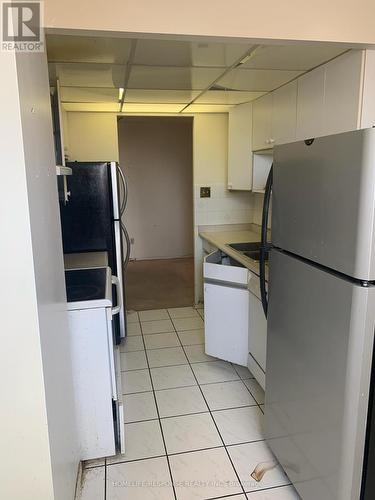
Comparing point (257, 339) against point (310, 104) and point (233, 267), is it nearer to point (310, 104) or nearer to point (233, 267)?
point (233, 267)

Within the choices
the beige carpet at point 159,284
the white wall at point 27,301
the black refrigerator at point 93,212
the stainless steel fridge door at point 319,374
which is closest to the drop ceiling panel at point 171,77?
the black refrigerator at point 93,212

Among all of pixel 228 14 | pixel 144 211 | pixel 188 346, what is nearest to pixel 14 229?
pixel 228 14

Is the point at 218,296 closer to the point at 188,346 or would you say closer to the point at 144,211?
the point at 188,346

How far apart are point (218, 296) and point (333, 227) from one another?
1.48 m

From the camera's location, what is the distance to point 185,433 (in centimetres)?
211

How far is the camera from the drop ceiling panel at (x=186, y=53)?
1.82 meters

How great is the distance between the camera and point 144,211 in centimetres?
623

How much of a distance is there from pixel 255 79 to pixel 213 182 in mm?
1516

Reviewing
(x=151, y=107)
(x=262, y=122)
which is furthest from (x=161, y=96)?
(x=262, y=122)

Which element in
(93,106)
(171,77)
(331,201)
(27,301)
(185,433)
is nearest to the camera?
(27,301)

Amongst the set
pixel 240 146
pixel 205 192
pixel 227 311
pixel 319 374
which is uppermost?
pixel 240 146

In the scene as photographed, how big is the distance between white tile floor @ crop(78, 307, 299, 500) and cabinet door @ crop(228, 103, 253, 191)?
5.07 feet

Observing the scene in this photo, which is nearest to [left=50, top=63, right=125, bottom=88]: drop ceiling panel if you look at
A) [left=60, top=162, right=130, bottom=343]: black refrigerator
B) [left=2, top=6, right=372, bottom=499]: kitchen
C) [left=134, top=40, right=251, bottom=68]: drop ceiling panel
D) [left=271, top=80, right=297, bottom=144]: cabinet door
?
[left=134, top=40, right=251, bottom=68]: drop ceiling panel

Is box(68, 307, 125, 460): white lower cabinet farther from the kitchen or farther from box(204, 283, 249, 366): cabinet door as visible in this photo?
box(204, 283, 249, 366): cabinet door
